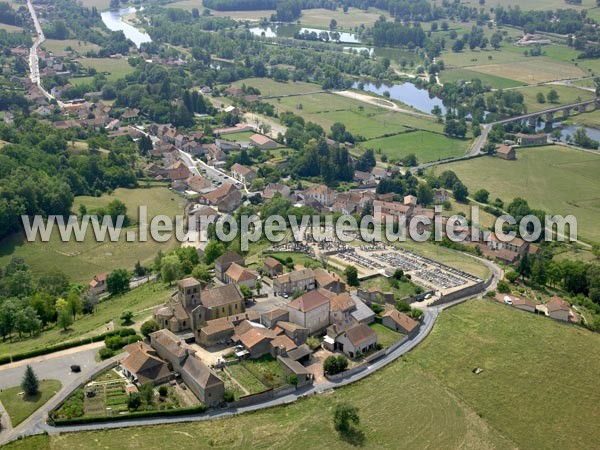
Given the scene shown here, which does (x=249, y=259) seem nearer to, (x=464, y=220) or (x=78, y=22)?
(x=464, y=220)

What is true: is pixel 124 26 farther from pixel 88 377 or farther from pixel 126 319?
pixel 88 377

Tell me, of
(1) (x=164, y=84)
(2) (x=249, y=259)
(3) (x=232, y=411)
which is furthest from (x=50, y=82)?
(3) (x=232, y=411)

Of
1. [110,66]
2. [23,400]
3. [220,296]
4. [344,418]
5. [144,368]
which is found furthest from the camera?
[110,66]

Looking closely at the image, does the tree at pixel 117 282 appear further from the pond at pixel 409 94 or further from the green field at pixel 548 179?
the pond at pixel 409 94

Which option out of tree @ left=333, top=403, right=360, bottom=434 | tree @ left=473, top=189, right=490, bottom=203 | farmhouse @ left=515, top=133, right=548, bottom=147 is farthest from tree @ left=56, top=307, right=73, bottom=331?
farmhouse @ left=515, top=133, right=548, bottom=147

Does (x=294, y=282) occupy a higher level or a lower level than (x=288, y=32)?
higher

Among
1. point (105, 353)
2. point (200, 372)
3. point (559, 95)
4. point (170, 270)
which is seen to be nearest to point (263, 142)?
point (170, 270)
